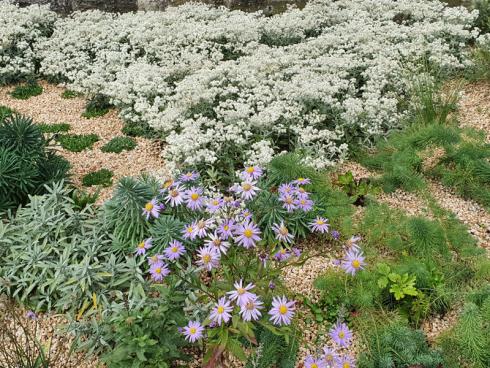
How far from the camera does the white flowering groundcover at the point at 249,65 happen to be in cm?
632

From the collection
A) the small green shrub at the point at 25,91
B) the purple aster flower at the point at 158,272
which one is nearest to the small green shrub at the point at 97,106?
the small green shrub at the point at 25,91

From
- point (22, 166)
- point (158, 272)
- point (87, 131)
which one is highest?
point (158, 272)

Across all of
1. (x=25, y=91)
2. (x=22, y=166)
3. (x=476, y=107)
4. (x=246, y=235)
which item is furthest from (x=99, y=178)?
(x=476, y=107)

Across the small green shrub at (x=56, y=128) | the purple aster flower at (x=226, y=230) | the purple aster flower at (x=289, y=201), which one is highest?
the purple aster flower at (x=289, y=201)

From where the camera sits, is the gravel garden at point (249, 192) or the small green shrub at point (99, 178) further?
the small green shrub at point (99, 178)

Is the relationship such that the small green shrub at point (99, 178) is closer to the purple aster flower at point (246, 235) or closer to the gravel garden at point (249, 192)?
the gravel garden at point (249, 192)

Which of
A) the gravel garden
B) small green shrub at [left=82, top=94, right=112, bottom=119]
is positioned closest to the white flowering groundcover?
the gravel garden

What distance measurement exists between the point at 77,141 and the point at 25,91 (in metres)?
2.49

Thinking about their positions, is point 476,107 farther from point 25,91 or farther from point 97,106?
point 25,91

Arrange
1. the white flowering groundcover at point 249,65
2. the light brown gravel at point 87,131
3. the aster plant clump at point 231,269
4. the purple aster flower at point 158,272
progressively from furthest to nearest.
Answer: the white flowering groundcover at point 249,65
the light brown gravel at point 87,131
the purple aster flower at point 158,272
the aster plant clump at point 231,269

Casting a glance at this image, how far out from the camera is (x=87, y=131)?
284 inches

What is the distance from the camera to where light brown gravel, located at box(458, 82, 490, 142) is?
21.6ft

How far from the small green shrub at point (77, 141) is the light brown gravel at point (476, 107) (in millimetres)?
5116

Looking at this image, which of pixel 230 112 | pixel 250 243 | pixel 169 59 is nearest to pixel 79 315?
pixel 250 243
